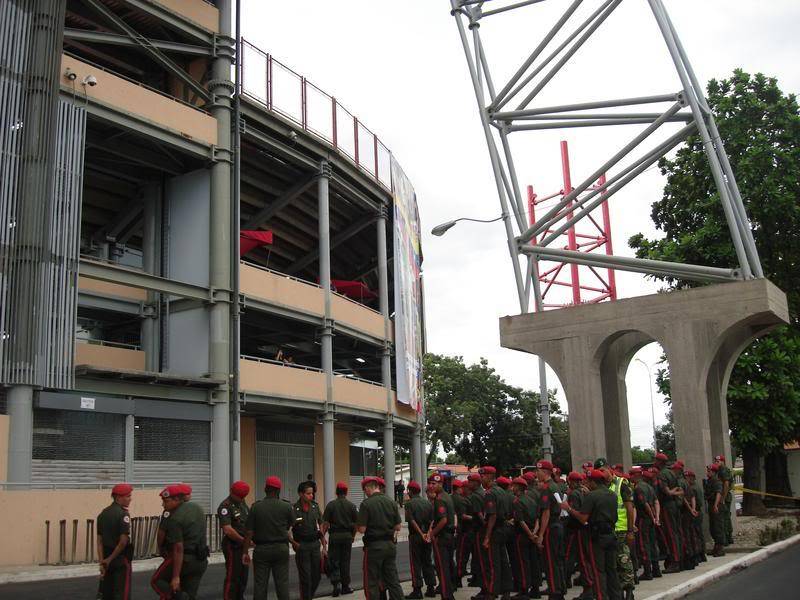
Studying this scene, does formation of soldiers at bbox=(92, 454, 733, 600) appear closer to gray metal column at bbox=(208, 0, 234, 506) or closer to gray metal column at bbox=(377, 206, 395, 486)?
gray metal column at bbox=(208, 0, 234, 506)

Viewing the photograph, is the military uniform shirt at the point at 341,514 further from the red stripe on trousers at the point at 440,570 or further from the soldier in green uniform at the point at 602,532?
the soldier in green uniform at the point at 602,532

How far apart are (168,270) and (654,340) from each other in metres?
13.8

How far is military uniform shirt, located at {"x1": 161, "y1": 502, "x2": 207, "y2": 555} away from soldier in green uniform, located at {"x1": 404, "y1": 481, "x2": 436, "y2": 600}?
3635mm

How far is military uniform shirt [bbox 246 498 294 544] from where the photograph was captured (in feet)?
29.9

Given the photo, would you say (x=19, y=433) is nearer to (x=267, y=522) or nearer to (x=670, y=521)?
(x=267, y=522)

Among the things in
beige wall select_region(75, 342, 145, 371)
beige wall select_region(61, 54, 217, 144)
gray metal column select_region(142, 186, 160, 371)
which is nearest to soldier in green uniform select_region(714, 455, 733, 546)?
beige wall select_region(75, 342, 145, 371)

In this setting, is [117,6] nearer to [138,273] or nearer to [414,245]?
[138,273]

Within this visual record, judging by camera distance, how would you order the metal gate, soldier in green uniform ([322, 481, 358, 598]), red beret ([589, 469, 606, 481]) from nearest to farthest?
red beret ([589, 469, 606, 481]) → soldier in green uniform ([322, 481, 358, 598]) → the metal gate

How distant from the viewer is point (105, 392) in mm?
20469

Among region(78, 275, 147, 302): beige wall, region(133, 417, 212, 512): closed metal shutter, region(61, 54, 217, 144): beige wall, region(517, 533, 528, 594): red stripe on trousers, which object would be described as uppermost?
region(61, 54, 217, 144): beige wall

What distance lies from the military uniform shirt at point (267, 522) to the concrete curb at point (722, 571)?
477 cm

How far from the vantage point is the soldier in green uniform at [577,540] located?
1037 centimetres

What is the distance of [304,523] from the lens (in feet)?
36.5

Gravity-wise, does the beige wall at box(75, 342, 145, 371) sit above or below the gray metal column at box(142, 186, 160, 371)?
below
